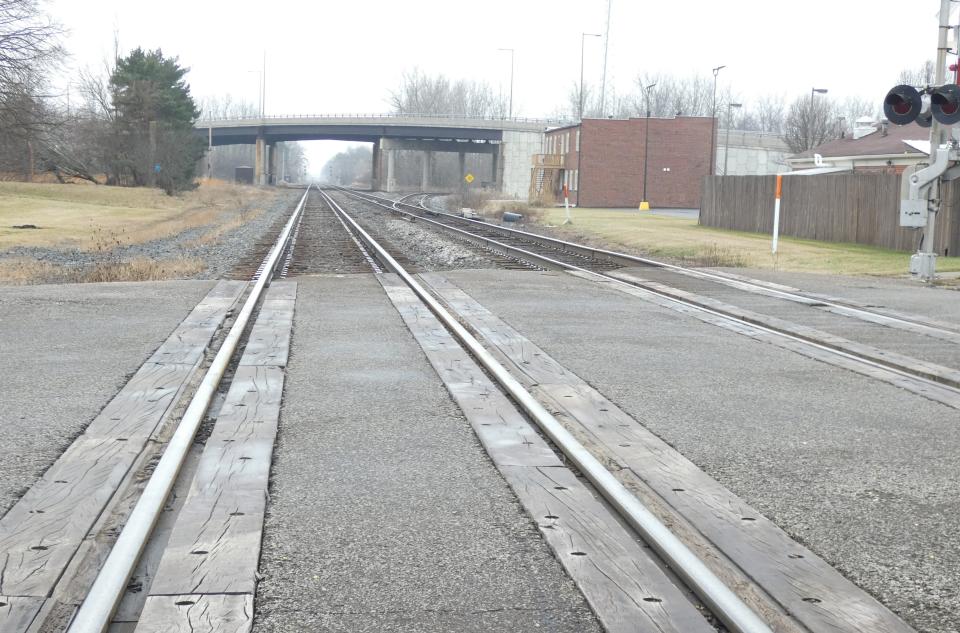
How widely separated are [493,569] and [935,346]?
7.67 metres

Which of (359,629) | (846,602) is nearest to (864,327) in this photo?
(846,602)

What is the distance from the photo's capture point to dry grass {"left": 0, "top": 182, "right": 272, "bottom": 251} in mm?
31406

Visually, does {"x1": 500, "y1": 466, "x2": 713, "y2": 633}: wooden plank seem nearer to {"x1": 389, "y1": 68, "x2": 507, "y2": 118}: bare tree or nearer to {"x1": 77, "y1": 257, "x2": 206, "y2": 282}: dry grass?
{"x1": 77, "y1": 257, "x2": 206, "y2": 282}: dry grass

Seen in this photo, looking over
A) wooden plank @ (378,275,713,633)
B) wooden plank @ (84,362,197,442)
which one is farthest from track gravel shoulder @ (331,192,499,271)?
wooden plank @ (378,275,713,633)

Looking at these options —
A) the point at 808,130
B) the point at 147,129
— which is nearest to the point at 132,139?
the point at 147,129

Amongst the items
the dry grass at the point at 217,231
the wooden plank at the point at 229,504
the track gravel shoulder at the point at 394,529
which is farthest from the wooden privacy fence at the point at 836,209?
the wooden plank at the point at 229,504

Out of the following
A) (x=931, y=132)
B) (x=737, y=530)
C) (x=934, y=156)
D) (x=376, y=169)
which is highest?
(x=376, y=169)

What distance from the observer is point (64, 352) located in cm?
937

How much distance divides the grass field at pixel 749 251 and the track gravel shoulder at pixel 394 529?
15.6m

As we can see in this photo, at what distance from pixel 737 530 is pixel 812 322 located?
8.04m

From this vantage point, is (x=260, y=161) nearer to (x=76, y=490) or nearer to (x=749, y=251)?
(x=749, y=251)

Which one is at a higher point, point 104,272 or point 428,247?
point 428,247

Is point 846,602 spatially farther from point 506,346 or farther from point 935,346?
point 935,346

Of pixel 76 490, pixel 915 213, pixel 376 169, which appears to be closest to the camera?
pixel 76 490
